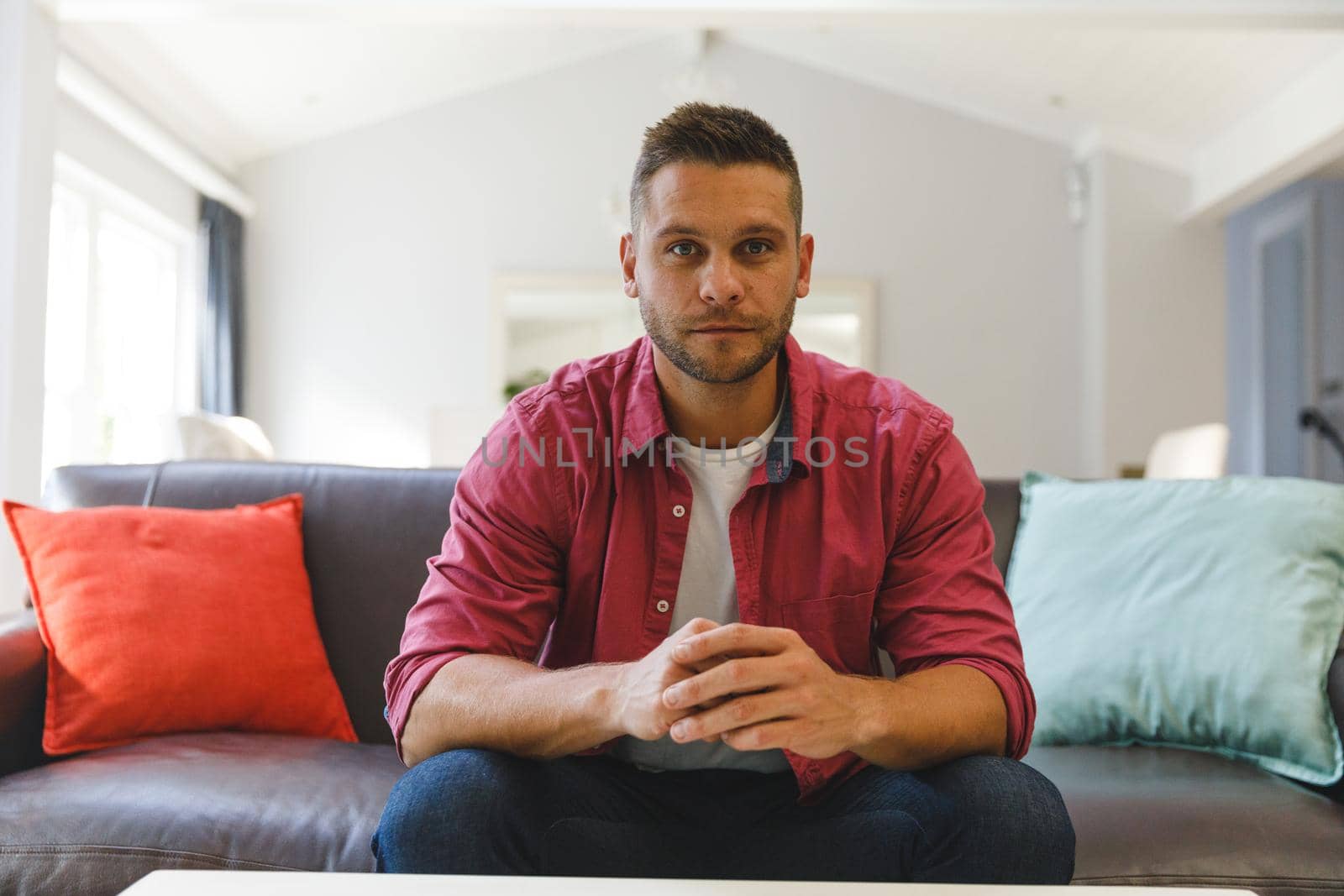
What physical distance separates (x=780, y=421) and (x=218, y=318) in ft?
17.2

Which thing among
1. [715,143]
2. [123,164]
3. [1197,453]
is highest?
[123,164]

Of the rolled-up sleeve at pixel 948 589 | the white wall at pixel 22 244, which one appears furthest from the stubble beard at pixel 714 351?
the white wall at pixel 22 244

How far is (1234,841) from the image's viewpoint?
1325 millimetres

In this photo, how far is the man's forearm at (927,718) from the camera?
3.74 feet

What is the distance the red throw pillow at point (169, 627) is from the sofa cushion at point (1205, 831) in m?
1.10

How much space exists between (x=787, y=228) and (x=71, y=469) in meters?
1.39

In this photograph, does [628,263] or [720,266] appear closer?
[720,266]

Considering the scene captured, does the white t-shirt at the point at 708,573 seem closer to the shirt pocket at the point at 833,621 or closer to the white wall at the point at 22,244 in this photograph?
the shirt pocket at the point at 833,621

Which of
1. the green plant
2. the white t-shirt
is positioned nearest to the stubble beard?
the white t-shirt

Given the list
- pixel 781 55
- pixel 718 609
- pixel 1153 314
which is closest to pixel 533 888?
pixel 718 609

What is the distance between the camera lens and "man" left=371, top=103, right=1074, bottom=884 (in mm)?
1112

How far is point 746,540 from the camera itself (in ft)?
4.53

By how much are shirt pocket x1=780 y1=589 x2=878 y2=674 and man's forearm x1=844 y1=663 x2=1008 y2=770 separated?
0.15 metres

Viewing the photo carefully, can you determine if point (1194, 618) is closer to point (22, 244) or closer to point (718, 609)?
point (718, 609)
